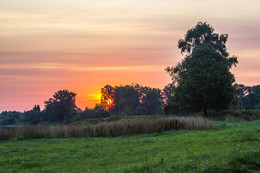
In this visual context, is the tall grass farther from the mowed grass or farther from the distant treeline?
the distant treeline

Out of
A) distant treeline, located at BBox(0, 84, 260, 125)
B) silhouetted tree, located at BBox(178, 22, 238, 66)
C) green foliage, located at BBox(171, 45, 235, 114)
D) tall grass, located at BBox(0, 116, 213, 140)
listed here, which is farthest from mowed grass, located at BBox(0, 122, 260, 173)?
distant treeline, located at BBox(0, 84, 260, 125)

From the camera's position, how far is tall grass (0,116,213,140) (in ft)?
106

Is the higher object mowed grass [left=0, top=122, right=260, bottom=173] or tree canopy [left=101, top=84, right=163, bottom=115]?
tree canopy [left=101, top=84, right=163, bottom=115]

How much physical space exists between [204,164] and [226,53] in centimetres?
6546

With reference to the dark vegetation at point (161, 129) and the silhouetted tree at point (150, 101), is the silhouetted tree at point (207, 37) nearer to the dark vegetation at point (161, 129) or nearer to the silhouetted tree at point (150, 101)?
the dark vegetation at point (161, 129)

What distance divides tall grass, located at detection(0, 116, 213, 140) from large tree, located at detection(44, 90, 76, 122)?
88257 millimetres

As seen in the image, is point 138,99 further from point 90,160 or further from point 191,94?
point 90,160

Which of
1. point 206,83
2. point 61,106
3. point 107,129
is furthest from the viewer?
point 61,106

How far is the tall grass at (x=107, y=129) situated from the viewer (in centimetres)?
3234

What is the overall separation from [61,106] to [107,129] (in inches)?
3697

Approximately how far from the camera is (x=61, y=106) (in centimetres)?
12312

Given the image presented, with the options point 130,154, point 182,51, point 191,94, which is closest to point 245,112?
point 191,94

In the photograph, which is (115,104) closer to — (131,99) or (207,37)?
(131,99)

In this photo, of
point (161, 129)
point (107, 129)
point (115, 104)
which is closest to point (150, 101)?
point (115, 104)
